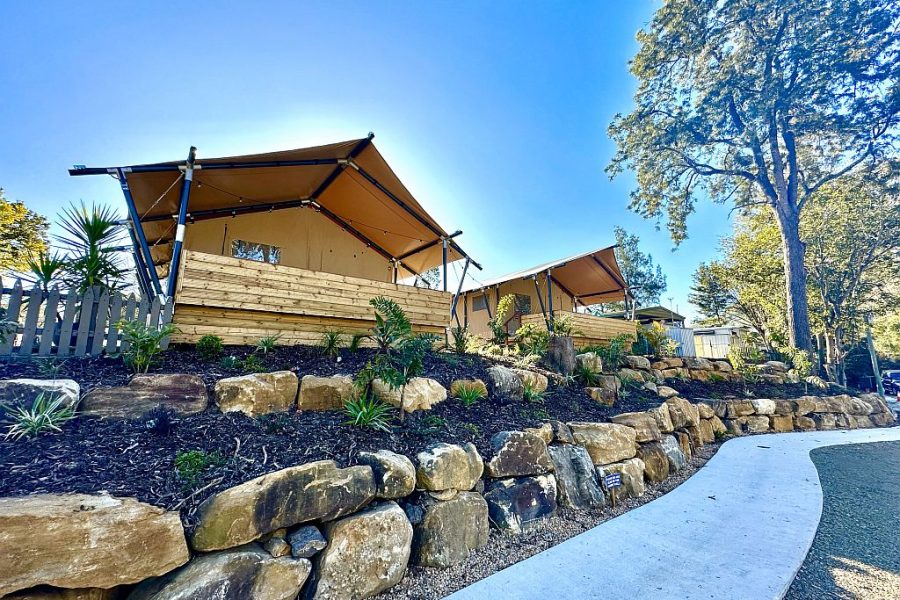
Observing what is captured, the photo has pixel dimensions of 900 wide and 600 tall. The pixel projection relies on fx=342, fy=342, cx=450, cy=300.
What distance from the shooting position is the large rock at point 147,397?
2906mm

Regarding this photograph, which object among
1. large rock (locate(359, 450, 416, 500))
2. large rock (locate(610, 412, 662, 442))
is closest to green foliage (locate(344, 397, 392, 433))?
large rock (locate(359, 450, 416, 500))

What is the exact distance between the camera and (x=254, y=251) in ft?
30.8

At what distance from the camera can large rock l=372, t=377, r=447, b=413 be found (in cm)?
412

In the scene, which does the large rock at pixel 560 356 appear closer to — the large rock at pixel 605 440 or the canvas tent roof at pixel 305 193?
the large rock at pixel 605 440

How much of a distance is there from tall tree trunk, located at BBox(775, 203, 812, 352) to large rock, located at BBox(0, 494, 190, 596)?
15948mm

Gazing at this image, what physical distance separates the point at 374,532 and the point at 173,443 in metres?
1.74

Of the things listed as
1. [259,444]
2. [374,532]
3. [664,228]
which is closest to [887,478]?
[374,532]

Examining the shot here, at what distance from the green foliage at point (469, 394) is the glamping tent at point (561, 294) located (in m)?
6.61

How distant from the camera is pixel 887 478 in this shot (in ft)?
16.5

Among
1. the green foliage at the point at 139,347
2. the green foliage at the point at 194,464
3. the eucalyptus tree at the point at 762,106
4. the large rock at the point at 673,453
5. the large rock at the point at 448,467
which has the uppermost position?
the eucalyptus tree at the point at 762,106

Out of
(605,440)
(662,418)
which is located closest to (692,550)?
(605,440)

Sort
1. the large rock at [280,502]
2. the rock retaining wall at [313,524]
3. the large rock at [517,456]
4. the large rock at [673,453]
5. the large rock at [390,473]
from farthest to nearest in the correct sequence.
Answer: the large rock at [673,453], the large rock at [517,456], the large rock at [390,473], the large rock at [280,502], the rock retaining wall at [313,524]

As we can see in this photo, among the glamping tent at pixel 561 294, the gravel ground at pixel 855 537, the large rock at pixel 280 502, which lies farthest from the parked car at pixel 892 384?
the large rock at pixel 280 502

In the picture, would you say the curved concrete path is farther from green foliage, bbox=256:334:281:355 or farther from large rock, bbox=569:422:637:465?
green foliage, bbox=256:334:281:355
